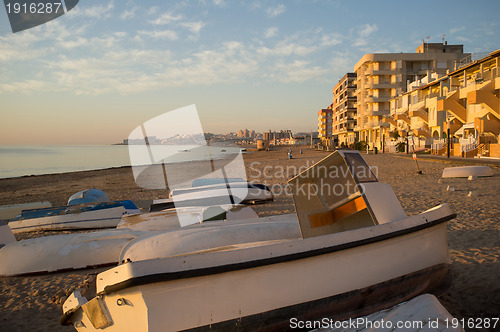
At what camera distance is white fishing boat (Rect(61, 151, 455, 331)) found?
317 centimetres

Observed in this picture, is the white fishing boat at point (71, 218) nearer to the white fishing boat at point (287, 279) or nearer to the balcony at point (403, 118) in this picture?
the white fishing boat at point (287, 279)

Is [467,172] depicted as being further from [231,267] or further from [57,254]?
[57,254]

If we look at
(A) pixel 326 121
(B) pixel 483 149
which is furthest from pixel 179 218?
(A) pixel 326 121

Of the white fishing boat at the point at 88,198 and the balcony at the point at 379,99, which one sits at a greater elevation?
the balcony at the point at 379,99

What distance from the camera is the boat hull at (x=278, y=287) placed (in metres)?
3.17

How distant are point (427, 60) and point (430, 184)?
52.8 meters

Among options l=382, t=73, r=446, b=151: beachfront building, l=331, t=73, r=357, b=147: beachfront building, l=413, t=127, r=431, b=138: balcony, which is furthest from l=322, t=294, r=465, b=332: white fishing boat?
l=331, t=73, r=357, b=147: beachfront building

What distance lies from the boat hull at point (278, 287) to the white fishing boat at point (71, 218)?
679cm

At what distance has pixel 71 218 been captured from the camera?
32.5ft

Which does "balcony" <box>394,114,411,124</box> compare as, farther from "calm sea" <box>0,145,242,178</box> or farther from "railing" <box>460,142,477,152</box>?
"calm sea" <box>0,145,242,178</box>

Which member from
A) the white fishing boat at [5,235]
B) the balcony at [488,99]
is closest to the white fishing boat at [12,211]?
the white fishing boat at [5,235]

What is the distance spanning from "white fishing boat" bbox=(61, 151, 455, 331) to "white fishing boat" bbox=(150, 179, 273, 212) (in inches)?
288

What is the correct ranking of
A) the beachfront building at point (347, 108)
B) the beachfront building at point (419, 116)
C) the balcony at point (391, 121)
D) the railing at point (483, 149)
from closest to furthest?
1. the railing at point (483, 149)
2. the beachfront building at point (419, 116)
3. the balcony at point (391, 121)
4. the beachfront building at point (347, 108)

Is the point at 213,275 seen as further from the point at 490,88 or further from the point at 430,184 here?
the point at 490,88
